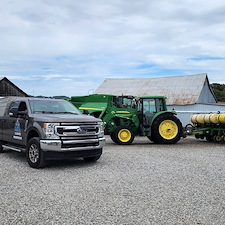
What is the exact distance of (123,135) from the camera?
48.4ft

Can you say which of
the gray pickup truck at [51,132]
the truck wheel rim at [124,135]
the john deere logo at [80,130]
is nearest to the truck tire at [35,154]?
the gray pickup truck at [51,132]

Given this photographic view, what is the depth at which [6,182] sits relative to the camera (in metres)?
7.09

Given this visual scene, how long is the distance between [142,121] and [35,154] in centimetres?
724

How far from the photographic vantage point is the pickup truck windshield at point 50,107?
9.73 meters

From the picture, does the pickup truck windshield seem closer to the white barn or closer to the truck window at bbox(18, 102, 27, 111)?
the truck window at bbox(18, 102, 27, 111)

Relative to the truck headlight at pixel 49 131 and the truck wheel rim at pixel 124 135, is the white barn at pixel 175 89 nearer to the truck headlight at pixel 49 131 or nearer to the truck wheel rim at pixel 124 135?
the truck wheel rim at pixel 124 135

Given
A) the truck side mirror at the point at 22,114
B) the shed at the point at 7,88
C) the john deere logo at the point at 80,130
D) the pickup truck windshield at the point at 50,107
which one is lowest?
the john deere logo at the point at 80,130

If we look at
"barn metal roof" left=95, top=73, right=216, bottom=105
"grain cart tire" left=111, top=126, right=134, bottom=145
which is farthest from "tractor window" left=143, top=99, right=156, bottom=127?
"barn metal roof" left=95, top=73, right=216, bottom=105

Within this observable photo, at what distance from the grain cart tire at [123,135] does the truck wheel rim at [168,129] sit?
1.44 m

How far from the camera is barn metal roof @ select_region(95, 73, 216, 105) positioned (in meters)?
35.5

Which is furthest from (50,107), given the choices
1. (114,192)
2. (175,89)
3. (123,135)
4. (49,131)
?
(175,89)

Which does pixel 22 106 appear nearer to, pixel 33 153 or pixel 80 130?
pixel 33 153

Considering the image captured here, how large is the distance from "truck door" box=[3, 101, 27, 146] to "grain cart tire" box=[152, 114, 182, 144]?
6.69m

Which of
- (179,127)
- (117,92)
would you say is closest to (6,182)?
(179,127)
